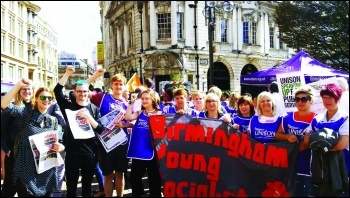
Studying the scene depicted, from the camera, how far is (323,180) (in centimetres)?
451

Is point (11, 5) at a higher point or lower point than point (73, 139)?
higher

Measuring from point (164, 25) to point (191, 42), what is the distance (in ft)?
10.5

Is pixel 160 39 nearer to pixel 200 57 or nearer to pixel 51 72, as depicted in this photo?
pixel 200 57

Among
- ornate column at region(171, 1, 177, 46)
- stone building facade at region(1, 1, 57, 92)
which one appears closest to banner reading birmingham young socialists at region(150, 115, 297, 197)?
stone building facade at region(1, 1, 57, 92)

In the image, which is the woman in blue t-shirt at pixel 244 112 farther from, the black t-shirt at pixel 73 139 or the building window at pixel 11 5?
the building window at pixel 11 5

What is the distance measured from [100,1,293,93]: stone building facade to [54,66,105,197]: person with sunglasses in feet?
95.4

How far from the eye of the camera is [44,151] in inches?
187

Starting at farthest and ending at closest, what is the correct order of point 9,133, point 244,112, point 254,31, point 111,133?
point 254,31 < point 244,112 < point 111,133 < point 9,133

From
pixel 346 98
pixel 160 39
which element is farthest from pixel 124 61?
pixel 346 98

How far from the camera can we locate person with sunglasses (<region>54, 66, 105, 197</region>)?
18.0 feet

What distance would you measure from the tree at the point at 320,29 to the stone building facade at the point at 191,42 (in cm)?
777

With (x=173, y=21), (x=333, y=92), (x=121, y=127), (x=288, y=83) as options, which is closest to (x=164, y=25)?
(x=173, y=21)

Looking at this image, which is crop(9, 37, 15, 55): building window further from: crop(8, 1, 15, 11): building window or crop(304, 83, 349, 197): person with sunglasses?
crop(304, 83, 349, 197): person with sunglasses

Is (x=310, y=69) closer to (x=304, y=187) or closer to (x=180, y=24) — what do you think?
(x=304, y=187)
